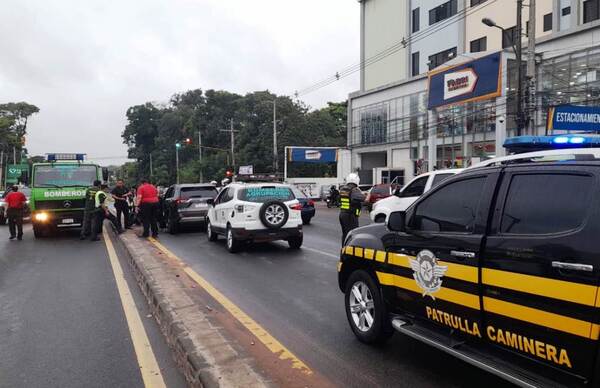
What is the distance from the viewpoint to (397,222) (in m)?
4.55

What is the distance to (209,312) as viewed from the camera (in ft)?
19.4

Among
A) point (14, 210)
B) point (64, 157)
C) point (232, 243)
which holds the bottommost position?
point (232, 243)

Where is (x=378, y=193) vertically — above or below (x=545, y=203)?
below

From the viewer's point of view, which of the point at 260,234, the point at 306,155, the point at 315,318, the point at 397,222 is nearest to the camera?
the point at 397,222

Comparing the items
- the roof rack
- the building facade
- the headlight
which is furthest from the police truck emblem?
the building facade

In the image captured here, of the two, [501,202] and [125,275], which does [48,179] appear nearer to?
[125,275]

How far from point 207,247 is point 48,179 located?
6.55m

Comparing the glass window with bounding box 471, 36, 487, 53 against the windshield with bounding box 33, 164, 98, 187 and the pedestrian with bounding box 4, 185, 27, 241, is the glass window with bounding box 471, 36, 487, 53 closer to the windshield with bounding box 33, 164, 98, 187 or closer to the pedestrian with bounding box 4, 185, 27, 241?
the windshield with bounding box 33, 164, 98, 187

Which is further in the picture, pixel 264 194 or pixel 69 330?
pixel 264 194

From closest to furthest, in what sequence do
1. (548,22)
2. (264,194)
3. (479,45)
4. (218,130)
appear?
(264,194)
(548,22)
(479,45)
(218,130)

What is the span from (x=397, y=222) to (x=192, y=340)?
2.20m

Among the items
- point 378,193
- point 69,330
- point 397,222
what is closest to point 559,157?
point 397,222

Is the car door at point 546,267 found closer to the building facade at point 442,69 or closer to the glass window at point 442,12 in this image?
the building facade at point 442,69

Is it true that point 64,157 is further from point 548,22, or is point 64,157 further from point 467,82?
point 548,22
